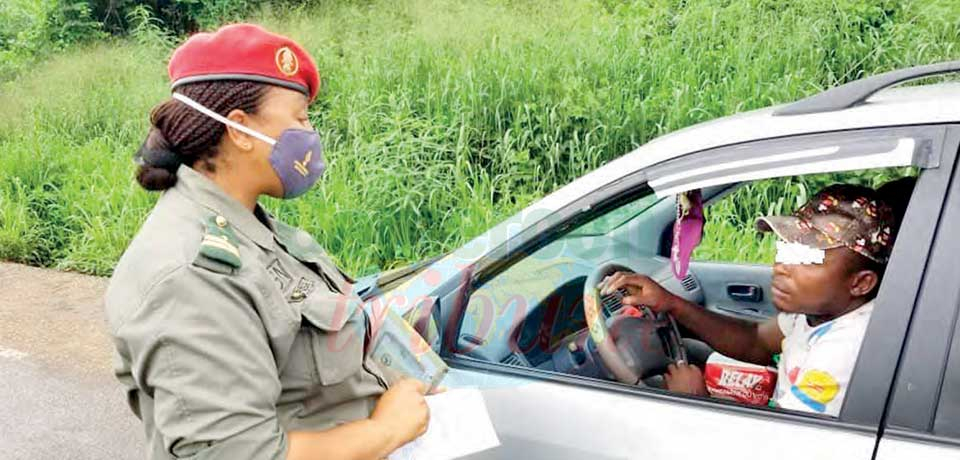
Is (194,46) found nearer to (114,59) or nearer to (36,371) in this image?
(36,371)

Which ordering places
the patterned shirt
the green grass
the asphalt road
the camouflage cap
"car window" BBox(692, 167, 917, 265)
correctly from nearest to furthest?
the patterned shirt < the camouflage cap < "car window" BBox(692, 167, 917, 265) < the asphalt road < the green grass

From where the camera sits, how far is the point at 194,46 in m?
1.64

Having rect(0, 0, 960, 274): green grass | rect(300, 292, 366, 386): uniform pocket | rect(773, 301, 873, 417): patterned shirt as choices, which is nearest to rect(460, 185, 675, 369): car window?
rect(773, 301, 873, 417): patterned shirt

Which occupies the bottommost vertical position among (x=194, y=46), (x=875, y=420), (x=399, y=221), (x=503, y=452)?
(x=399, y=221)

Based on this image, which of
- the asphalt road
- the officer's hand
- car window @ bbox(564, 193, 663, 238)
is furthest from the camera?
the asphalt road

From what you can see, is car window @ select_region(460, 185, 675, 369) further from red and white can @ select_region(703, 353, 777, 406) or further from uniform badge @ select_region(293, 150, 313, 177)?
uniform badge @ select_region(293, 150, 313, 177)

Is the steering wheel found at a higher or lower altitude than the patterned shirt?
lower

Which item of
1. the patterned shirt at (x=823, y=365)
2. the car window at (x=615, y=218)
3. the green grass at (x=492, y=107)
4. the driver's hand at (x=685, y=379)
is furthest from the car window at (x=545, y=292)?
the green grass at (x=492, y=107)

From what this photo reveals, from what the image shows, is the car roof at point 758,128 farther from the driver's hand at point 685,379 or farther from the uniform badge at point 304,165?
→ the uniform badge at point 304,165

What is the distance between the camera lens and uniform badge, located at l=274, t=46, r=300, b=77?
1.66 meters

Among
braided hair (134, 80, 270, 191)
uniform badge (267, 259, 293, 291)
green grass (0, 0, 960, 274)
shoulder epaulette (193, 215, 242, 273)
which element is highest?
braided hair (134, 80, 270, 191)

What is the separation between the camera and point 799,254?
7.12ft

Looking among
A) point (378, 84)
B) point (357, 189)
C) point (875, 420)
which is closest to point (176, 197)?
point (875, 420)

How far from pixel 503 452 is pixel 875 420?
75 cm
